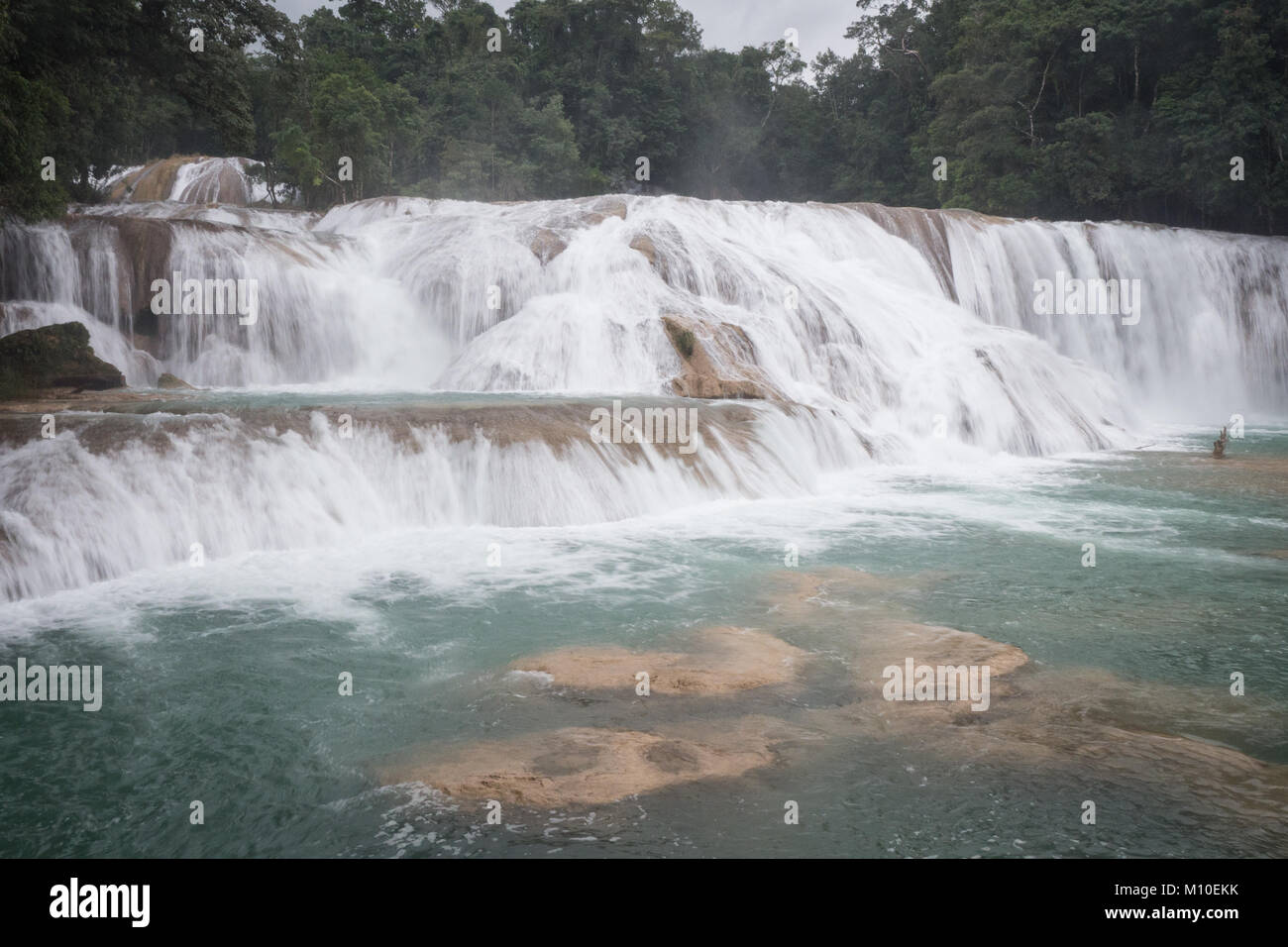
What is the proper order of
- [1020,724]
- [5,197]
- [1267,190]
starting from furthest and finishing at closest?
[1267,190]
[5,197]
[1020,724]

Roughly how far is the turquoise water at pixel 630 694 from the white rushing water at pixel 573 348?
2.24ft

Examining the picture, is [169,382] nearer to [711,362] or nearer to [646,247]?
[711,362]

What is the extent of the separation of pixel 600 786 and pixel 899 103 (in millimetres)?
45319

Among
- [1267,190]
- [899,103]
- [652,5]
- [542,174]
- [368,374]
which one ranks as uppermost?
[652,5]

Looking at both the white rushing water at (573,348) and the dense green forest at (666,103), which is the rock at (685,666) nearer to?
the white rushing water at (573,348)

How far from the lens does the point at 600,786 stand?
477 centimetres

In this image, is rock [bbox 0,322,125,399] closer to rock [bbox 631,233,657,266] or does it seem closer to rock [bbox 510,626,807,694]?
rock [bbox 631,233,657,266]

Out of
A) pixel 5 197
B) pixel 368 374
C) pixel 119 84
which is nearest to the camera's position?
pixel 5 197

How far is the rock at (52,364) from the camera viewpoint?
494 inches

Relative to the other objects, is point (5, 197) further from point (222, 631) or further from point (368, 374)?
point (222, 631)

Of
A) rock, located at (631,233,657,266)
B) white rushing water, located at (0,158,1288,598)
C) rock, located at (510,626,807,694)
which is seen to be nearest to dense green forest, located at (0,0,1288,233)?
white rushing water, located at (0,158,1288,598)

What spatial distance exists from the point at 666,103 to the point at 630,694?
46.2 metres

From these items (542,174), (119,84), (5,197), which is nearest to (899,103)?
(542,174)

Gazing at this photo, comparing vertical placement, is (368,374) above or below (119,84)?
below
